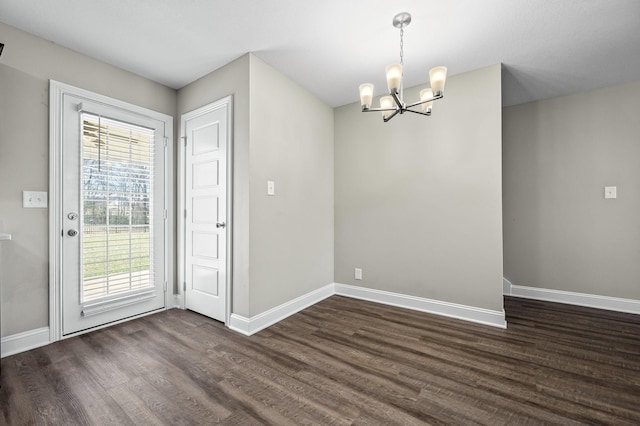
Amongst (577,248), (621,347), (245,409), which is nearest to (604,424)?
(621,347)

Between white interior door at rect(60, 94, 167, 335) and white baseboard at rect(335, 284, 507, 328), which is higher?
white interior door at rect(60, 94, 167, 335)

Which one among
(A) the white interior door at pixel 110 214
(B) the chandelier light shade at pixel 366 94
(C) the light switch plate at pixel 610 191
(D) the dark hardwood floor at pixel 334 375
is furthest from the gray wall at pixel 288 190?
(C) the light switch plate at pixel 610 191

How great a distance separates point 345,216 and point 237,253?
163 centimetres

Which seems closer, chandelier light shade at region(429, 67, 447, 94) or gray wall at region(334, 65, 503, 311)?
chandelier light shade at region(429, 67, 447, 94)

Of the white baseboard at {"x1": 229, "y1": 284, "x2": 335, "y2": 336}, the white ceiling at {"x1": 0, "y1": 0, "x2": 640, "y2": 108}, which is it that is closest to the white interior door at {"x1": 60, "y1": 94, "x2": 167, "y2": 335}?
the white ceiling at {"x1": 0, "y1": 0, "x2": 640, "y2": 108}

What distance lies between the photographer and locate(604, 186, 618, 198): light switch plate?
315 cm

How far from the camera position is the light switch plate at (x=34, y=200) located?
2.17 m

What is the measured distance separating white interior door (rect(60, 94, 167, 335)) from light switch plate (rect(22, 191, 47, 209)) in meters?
0.12

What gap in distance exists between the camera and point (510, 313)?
119 inches

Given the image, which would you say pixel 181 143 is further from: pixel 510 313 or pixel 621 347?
pixel 621 347

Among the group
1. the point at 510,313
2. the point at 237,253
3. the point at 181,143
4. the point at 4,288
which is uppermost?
the point at 181,143

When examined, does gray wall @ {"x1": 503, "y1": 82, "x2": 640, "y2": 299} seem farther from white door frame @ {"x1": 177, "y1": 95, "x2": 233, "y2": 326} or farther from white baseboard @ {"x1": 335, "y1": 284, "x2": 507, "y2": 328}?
white door frame @ {"x1": 177, "y1": 95, "x2": 233, "y2": 326}

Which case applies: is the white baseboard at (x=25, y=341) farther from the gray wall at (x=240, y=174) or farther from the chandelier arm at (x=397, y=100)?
the chandelier arm at (x=397, y=100)

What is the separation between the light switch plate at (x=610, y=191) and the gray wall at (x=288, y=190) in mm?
3267
